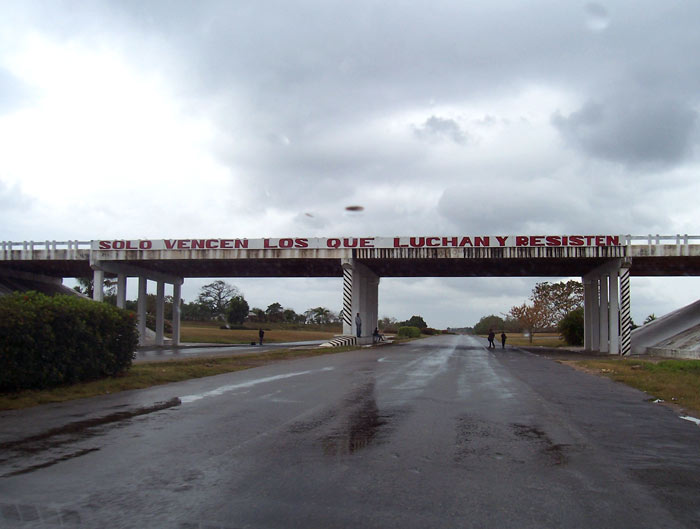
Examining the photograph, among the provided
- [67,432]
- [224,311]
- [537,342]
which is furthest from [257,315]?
[67,432]

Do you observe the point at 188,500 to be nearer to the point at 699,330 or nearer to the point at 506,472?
the point at 506,472

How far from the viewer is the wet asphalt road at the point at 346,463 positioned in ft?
17.2

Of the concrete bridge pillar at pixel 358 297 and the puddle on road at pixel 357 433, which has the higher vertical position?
the concrete bridge pillar at pixel 358 297

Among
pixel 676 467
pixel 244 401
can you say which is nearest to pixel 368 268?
pixel 244 401

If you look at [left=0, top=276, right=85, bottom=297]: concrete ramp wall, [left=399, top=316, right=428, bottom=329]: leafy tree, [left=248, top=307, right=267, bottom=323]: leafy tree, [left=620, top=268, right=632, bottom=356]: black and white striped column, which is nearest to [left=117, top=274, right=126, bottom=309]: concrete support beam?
[left=0, top=276, right=85, bottom=297]: concrete ramp wall

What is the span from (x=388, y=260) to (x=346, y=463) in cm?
3960

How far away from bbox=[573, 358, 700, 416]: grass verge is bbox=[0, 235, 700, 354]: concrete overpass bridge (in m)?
15.1

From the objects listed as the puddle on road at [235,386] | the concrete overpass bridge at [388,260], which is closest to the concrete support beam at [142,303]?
the concrete overpass bridge at [388,260]

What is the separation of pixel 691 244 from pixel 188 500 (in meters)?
40.5

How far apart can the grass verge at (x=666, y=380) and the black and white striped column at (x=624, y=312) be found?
13957mm

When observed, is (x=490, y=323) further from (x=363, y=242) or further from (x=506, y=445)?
(x=506, y=445)

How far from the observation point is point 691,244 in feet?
126

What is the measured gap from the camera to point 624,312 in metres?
39.9

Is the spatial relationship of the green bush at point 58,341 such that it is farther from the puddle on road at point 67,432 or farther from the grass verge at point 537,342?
the grass verge at point 537,342
